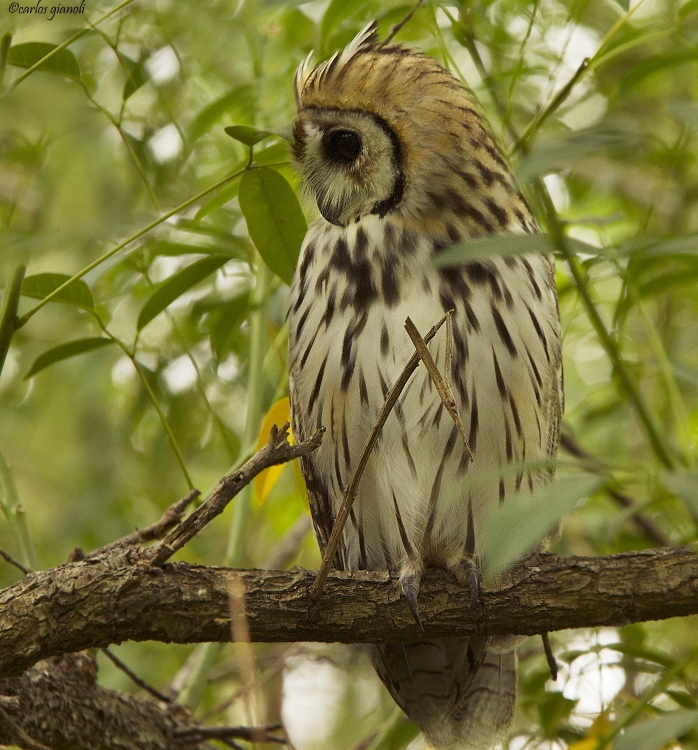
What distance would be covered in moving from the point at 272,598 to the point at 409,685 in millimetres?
647

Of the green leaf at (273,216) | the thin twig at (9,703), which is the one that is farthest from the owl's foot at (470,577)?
the thin twig at (9,703)

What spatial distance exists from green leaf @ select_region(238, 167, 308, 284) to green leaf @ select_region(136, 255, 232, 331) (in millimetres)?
150

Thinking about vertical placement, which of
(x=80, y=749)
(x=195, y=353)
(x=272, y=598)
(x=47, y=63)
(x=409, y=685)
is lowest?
(x=80, y=749)

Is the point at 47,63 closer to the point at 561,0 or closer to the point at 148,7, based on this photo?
the point at 148,7

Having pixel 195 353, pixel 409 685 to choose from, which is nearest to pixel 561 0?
pixel 195 353

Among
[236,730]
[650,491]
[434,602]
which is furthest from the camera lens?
[650,491]

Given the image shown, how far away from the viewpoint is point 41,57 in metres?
1.20

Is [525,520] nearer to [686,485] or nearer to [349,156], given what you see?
[686,485]

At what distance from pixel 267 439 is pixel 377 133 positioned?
51 cm

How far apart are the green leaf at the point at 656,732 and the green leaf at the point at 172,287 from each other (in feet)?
2.91

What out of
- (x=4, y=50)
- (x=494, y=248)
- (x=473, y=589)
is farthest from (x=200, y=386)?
(x=494, y=248)

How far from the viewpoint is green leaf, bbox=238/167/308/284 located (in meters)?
1.27

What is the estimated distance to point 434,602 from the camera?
139 cm
